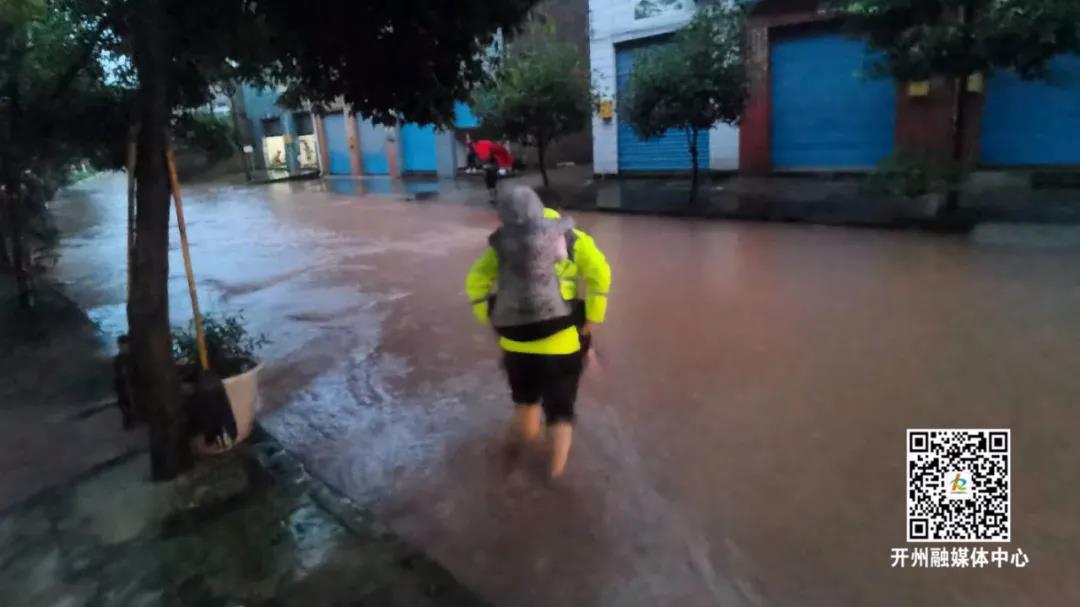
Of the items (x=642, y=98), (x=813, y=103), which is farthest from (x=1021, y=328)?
(x=813, y=103)

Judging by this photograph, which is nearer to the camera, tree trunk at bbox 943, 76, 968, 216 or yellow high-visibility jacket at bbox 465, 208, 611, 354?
yellow high-visibility jacket at bbox 465, 208, 611, 354

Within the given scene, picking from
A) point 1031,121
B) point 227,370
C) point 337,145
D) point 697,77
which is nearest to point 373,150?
point 337,145

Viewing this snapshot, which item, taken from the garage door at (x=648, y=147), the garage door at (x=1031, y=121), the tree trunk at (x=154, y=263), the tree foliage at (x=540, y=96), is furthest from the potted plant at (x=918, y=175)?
the tree trunk at (x=154, y=263)

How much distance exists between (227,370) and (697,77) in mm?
10183

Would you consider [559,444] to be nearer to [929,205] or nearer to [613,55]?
[929,205]

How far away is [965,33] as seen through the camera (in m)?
9.48

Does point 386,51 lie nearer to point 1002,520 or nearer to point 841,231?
point 1002,520

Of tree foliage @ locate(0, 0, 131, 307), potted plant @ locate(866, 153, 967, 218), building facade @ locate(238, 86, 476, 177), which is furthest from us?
building facade @ locate(238, 86, 476, 177)

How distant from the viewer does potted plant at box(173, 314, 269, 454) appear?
13.9 ft

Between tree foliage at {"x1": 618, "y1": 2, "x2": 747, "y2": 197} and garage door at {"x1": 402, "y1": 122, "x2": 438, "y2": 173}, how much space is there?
43.6ft

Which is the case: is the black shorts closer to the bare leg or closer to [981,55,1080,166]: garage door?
the bare leg

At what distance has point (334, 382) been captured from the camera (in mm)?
5875

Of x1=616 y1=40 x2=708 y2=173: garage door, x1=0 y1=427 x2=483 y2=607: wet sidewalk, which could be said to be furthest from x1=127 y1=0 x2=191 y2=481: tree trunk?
x1=616 y1=40 x2=708 y2=173: garage door

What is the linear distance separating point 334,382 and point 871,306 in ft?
15.5
